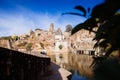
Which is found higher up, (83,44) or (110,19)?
(83,44)

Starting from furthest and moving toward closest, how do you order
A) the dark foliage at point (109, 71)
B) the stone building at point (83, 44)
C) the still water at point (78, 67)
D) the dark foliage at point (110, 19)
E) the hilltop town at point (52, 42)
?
the hilltop town at point (52, 42)
the stone building at point (83, 44)
the still water at point (78, 67)
the dark foliage at point (110, 19)
the dark foliage at point (109, 71)

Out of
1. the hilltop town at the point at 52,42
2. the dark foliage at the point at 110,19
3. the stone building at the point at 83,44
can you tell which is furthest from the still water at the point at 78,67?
the hilltop town at the point at 52,42

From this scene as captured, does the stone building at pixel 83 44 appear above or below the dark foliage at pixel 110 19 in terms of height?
above

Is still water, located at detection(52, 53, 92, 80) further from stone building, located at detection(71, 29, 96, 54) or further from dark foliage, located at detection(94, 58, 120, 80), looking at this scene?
stone building, located at detection(71, 29, 96, 54)

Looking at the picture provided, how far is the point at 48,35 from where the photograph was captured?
113812mm

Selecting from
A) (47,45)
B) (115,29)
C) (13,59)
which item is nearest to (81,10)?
(115,29)

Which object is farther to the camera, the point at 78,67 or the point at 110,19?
the point at 78,67

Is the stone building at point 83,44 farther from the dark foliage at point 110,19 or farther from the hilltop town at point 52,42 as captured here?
the dark foliage at point 110,19

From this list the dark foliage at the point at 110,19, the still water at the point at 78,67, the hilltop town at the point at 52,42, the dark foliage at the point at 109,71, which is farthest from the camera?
the hilltop town at the point at 52,42

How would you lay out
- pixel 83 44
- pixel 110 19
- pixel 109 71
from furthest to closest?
pixel 83 44 → pixel 110 19 → pixel 109 71

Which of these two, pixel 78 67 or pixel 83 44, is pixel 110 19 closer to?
pixel 78 67

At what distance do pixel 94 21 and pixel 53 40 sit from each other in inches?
4267

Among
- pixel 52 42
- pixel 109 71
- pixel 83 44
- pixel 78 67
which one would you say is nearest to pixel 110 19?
pixel 109 71

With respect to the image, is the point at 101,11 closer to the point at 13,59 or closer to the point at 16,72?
the point at 13,59
